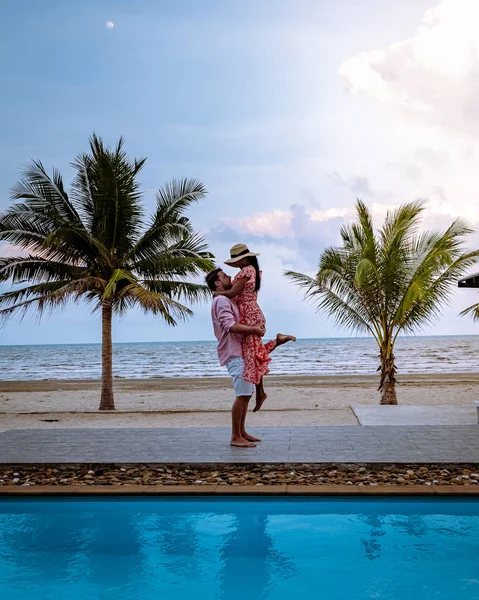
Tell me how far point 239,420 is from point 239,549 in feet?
7.57

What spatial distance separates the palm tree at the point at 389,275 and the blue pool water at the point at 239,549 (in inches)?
323

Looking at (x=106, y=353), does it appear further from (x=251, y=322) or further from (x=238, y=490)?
(x=238, y=490)

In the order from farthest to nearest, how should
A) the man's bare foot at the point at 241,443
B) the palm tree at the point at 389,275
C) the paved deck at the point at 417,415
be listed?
the palm tree at the point at 389,275 < the paved deck at the point at 417,415 < the man's bare foot at the point at 241,443

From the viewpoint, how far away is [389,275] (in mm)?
13562

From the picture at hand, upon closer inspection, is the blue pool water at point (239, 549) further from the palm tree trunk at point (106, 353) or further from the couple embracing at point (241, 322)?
the palm tree trunk at point (106, 353)

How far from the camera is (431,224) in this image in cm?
1386

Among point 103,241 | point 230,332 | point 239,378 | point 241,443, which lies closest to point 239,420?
point 241,443

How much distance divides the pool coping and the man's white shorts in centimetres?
105

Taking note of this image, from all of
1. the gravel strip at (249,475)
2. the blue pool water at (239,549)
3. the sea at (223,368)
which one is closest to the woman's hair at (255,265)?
the gravel strip at (249,475)

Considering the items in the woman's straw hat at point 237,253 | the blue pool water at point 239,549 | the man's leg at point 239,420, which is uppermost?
the woman's straw hat at point 237,253

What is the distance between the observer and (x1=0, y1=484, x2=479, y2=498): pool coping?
214 inches

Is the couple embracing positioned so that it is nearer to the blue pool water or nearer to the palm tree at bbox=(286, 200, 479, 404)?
the blue pool water

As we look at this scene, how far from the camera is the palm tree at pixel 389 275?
1344 cm

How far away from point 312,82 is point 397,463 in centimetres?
1262
